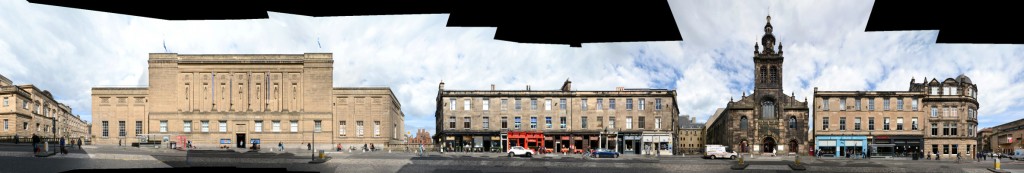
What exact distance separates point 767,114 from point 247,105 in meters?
55.7

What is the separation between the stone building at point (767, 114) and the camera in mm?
67438

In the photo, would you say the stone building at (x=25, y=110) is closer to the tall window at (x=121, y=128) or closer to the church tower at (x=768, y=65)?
the tall window at (x=121, y=128)

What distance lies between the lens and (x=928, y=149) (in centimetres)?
6838

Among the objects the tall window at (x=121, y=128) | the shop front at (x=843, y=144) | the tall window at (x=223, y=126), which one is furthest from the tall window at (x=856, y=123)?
the tall window at (x=121, y=128)

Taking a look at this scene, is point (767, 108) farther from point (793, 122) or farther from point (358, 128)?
point (358, 128)

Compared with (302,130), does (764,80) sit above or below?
above

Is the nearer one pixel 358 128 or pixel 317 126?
pixel 317 126

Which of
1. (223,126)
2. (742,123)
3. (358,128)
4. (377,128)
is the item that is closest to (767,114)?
(742,123)

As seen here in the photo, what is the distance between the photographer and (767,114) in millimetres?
68250

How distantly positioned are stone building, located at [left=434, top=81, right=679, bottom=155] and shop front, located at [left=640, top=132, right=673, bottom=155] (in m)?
0.38

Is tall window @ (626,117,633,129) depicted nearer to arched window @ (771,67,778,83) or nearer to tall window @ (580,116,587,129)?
tall window @ (580,116,587,129)

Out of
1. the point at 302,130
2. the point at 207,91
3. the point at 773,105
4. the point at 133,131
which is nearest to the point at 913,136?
the point at 773,105

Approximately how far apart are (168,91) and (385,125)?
2267cm

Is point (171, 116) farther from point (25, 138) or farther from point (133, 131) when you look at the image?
point (25, 138)
